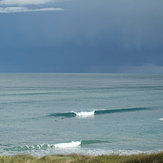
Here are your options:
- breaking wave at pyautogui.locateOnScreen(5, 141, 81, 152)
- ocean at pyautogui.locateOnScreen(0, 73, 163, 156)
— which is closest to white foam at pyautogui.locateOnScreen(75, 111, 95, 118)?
ocean at pyautogui.locateOnScreen(0, 73, 163, 156)

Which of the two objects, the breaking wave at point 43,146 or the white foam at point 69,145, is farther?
the white foam at point 69,145

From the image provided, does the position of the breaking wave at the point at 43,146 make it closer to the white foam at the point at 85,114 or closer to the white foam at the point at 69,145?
the white foam at the point at 69,145

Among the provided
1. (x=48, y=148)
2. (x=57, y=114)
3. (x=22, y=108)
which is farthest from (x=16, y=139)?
(x=22, y=108)

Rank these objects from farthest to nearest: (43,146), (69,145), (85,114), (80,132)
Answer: (85,114), (80,132), (69,145), (43,146)

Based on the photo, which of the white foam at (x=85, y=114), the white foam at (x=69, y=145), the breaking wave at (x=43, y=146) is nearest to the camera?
the breaking wave at (x=43, y=146)

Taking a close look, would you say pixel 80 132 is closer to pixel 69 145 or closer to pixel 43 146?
pixel 69 145

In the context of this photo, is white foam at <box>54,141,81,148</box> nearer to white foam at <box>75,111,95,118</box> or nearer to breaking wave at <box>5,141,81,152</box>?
breaking wave at <box>5,141,81,152</box>

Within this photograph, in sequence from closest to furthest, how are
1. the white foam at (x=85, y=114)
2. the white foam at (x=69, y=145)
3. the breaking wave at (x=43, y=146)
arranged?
1. the breaking wave at (x=43, y=146)
2. the white foam at (x=69, y=145)
3. the white foam at (x=85, y=114)

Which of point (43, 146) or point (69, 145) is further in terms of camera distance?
point (69, 145)

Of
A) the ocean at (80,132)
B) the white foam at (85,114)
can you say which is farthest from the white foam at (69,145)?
the white foam at (85,114)

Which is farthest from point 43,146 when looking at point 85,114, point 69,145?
point 85,114

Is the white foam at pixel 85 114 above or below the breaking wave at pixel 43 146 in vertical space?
above

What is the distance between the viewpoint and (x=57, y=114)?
67062mm

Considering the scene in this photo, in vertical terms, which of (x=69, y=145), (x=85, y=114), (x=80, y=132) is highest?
(x=85, y=114)
